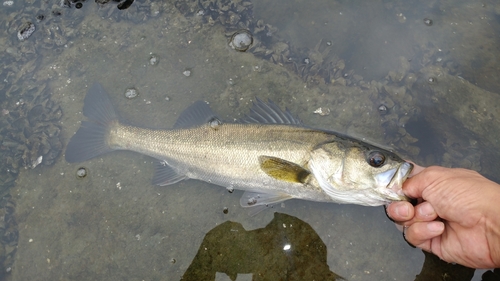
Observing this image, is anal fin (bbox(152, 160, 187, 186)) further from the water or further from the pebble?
the pebble

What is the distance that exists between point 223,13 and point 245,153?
2040mm

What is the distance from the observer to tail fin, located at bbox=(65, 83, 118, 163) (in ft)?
11.9

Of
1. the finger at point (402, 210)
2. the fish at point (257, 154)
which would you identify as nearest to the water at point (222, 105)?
the fish at point (257, 154)

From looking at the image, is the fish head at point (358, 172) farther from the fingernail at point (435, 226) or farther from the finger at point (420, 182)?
the fingernail at point (435, 226)

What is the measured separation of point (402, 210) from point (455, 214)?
14.5 inches

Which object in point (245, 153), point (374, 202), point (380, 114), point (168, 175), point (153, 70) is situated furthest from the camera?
point (153, 70)

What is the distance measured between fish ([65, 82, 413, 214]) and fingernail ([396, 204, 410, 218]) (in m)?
0.10

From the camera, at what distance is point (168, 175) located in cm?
350

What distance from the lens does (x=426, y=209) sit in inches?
106

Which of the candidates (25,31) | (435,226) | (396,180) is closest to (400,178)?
(396,180)

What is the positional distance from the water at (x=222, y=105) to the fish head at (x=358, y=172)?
49 cm

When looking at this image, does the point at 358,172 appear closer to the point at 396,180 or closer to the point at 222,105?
the point at 396,180

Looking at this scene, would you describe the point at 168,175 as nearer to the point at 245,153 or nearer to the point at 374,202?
the point at 245,153

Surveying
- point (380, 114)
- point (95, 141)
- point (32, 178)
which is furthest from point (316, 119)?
point (32, 178)
